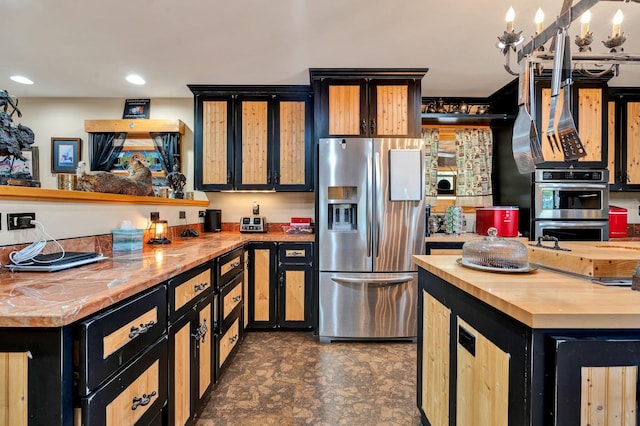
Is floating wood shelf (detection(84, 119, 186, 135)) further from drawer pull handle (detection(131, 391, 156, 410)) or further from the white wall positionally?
drawer pull handle (detection(131, 391, 156, 410))

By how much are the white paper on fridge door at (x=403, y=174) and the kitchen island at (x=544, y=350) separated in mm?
1673

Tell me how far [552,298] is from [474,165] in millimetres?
3108

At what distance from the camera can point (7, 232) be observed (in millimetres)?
1355

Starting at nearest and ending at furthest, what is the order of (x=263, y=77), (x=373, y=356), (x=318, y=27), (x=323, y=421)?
(x=323, y=421), (x=318, y=27), (x=373, y=356), (x=263, y=77)

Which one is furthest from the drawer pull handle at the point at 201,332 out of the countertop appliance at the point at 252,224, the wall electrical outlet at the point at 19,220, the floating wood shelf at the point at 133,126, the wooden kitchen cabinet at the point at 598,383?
the floating wood shelf at the point at 133,126

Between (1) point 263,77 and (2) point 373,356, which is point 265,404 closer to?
(2) point 373,356

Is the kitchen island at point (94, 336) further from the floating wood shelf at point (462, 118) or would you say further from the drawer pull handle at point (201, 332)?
the floating wood shelf at point (462, 118)

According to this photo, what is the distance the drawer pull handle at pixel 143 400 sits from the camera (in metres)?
1.12

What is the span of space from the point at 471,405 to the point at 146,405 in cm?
122

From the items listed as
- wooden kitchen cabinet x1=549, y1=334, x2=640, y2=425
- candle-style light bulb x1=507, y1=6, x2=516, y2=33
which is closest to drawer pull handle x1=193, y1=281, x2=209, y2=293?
wooden kitchen cabinet x1=549, y1=334, x2=640, y2=425

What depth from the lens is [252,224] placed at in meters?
3.51

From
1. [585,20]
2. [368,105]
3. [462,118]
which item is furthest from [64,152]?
[585,20]

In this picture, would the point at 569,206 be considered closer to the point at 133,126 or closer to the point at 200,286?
the point at 200,286

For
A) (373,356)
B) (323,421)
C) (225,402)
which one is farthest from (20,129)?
(373,356)
